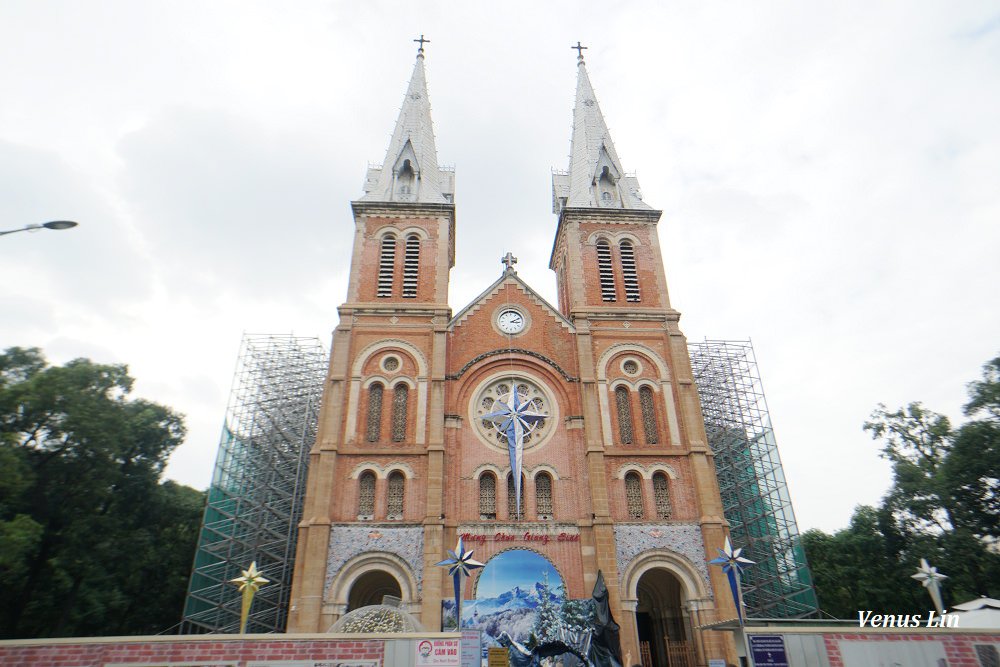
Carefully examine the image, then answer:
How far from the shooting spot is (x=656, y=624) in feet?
86.1

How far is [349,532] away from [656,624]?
46.0ft

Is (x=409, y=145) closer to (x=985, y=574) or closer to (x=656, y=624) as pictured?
(x=656, y=624)

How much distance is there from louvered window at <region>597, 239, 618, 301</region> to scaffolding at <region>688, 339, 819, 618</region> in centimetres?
906

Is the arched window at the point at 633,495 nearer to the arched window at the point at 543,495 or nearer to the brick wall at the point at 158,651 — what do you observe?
the arched window at the point at 543,495

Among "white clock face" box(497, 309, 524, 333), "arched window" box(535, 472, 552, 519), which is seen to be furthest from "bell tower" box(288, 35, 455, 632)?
"arched window" box(535, 472, 552, 519)

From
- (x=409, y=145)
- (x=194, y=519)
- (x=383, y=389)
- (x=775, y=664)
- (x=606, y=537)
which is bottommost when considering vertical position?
(x=775, y=664)

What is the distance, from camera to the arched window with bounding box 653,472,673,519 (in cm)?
2475

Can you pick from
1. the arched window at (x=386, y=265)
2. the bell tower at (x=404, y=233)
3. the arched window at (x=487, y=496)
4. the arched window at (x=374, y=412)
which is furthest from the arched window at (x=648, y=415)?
the arched window at (x=386, y=265)

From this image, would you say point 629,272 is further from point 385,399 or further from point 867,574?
point 867,574

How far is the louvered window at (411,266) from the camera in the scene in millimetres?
29344

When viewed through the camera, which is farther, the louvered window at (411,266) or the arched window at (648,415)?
the louvered window at (411,266)

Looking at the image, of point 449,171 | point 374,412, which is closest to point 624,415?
point 374,412

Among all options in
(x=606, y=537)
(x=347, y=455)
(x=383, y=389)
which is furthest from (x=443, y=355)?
(x=606, y=537)

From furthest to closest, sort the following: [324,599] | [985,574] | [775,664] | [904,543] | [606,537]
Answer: [904,543] < [985,574] < [606,537] < [324,599] < [775,664]
